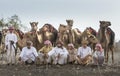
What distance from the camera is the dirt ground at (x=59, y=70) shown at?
17.6 m

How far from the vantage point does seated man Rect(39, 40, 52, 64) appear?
19.3 metres

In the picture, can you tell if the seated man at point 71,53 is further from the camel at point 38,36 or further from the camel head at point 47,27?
the camel head at point 47,27

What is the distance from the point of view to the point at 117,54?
2750 centimetres

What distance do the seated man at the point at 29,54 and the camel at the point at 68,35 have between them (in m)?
1.91

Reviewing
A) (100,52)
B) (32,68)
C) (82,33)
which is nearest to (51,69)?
(32,68)

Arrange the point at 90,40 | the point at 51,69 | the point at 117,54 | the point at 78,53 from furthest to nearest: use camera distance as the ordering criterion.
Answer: the point at 117,54 < the point at 90,40 < the point at 78,53 < the point at 51,69

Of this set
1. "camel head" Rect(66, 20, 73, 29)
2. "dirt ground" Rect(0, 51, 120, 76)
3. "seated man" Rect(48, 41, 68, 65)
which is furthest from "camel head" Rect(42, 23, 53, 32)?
"dirt ground" Rect(0, 51, 120, 76)

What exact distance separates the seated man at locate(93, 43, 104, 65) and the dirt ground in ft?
0.85

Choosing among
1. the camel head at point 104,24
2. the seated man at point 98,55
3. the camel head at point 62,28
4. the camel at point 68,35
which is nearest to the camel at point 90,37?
the camel at point 68,35

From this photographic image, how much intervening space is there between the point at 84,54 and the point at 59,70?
1721 mm

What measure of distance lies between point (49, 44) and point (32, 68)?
58.6 inches

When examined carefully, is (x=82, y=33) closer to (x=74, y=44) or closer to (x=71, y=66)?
(x=74, y=44)

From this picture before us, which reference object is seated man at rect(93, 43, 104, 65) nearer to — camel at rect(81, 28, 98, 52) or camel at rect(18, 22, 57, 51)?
camel at rect(81, 28, 98, 52)

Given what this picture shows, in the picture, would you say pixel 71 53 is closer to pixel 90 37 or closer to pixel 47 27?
pixel 90 37
